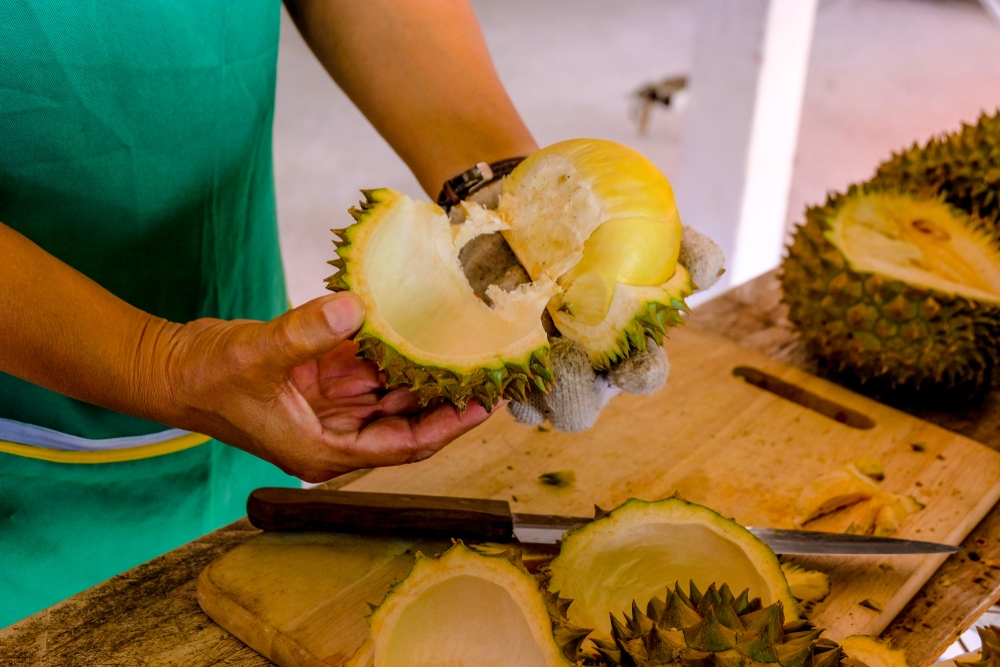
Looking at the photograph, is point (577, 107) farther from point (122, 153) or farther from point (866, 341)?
point (122, 153)

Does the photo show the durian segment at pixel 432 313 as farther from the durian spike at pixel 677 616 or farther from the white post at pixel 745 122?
the white post at pixel 745 122

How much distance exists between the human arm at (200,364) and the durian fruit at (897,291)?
1.03 m

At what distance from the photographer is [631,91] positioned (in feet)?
23.0

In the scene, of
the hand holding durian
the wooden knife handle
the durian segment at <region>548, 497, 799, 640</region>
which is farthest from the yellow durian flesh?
the wooden knife handle

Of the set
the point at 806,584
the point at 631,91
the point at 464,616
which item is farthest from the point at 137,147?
the point at 631,91

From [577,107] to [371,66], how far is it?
5.30 meters

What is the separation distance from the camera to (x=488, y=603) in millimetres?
1108

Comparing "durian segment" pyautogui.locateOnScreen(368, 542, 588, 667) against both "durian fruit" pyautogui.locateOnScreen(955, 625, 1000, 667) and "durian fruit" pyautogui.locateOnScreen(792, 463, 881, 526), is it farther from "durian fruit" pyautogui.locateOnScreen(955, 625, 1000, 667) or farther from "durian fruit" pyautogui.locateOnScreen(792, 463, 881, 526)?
"durian fruit" pyautogui.locateOnScreen(792, 463, 881, 526)

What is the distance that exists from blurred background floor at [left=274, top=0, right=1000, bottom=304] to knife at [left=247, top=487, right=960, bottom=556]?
124 inches

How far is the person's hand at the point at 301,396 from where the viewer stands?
42.7 inches

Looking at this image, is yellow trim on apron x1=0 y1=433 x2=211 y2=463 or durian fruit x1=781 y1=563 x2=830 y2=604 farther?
yellow trim on apron x1=0 y1=433 x2=211 y2=463

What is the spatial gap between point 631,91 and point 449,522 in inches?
246

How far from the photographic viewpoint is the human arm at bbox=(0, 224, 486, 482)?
43.2 inches

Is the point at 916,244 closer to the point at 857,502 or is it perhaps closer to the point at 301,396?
the point at 857,502
